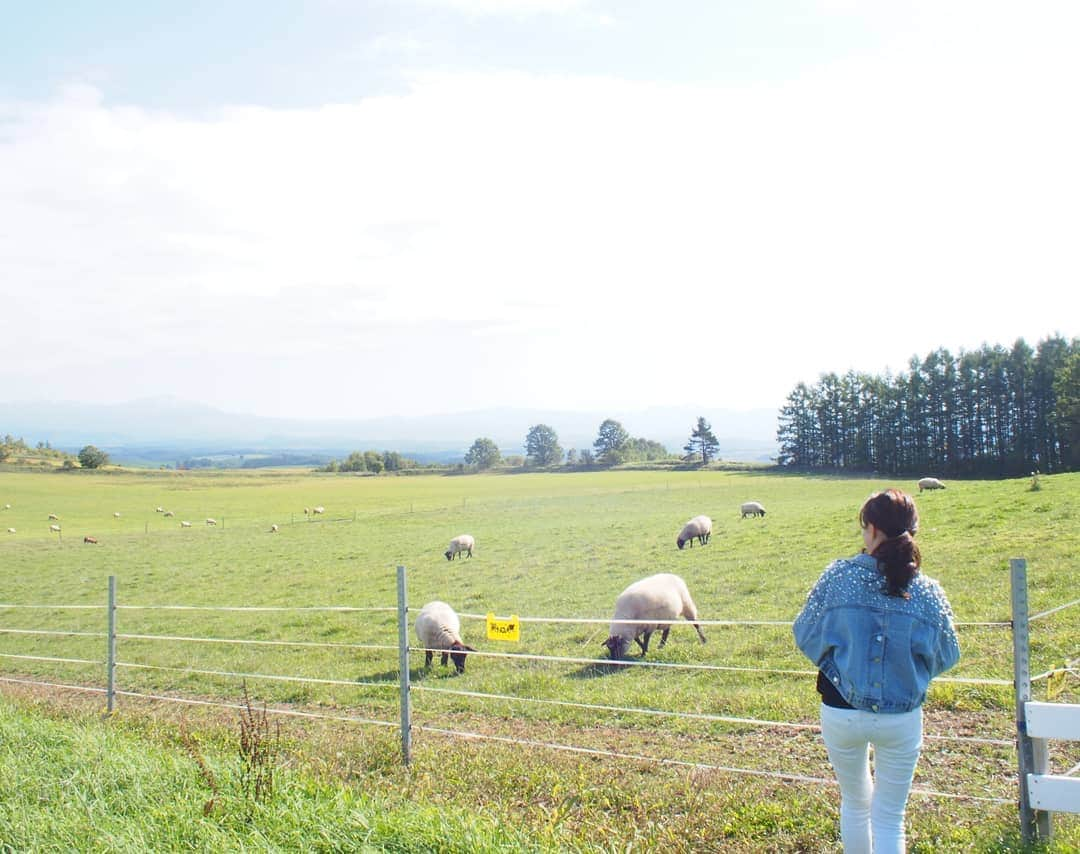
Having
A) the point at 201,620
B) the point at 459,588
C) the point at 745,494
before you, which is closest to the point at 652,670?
the point at 459,588

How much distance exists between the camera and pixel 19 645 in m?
18.9

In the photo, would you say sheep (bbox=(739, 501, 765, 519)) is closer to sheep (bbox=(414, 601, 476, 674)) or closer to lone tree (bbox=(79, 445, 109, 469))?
sheep (bbox=(414, 601, 476, 674))

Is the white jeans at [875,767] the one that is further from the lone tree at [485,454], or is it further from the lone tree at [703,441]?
the lone tree at [485,454]

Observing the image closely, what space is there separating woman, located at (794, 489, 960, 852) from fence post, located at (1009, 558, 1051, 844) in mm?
1030

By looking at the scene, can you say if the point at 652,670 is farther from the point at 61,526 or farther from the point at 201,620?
the point at 61,526

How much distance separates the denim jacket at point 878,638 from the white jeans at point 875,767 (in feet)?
0.34

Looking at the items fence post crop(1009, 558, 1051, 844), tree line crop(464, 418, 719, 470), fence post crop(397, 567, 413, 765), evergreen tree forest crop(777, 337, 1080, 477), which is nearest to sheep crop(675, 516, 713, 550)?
fence post crop(397, 567, 413, 765)

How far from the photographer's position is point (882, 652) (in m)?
4.27

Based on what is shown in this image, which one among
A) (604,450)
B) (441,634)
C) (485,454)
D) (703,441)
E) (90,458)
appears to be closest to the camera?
(441,634)

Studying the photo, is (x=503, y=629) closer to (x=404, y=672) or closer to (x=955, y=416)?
(x=404, y=672)

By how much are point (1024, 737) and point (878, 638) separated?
5.63 ft

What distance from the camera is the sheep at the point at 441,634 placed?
13.5 m

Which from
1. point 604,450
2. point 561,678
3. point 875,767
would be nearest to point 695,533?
point 561,678

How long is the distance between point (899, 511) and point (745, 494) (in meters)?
52.9
